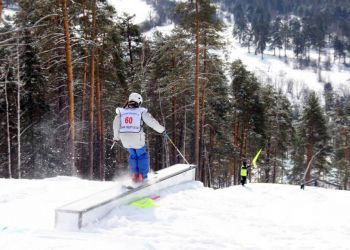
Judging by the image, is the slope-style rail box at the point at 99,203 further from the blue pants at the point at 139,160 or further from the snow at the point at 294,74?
the snow at the point at 294,74

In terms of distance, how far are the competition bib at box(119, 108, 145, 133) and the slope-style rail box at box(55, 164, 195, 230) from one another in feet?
3.72

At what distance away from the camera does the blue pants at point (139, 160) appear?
8508mm

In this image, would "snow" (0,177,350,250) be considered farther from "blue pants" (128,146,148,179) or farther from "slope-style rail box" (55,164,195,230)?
"blue pants" (128,146,148,179)

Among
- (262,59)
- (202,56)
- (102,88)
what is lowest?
(102,88)

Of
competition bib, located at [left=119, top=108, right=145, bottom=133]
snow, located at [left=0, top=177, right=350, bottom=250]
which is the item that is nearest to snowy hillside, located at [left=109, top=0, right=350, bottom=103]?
snow, located at [left=0, top=177, right=350, bottom=250]

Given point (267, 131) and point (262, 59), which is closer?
point (267, 131)

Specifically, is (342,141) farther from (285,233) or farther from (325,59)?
(325,59)

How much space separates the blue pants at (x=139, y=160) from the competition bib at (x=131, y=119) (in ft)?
1.51

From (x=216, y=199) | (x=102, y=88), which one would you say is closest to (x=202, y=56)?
(x=102, y=88)

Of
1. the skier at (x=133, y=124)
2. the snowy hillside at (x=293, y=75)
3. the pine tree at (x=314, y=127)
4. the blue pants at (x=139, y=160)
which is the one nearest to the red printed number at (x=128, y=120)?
the skier at (x=133, y=124)

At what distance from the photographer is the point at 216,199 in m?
9.10

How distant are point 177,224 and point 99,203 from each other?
4.25 ft

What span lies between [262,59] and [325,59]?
31.9 metres

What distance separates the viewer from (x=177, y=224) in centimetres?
680
